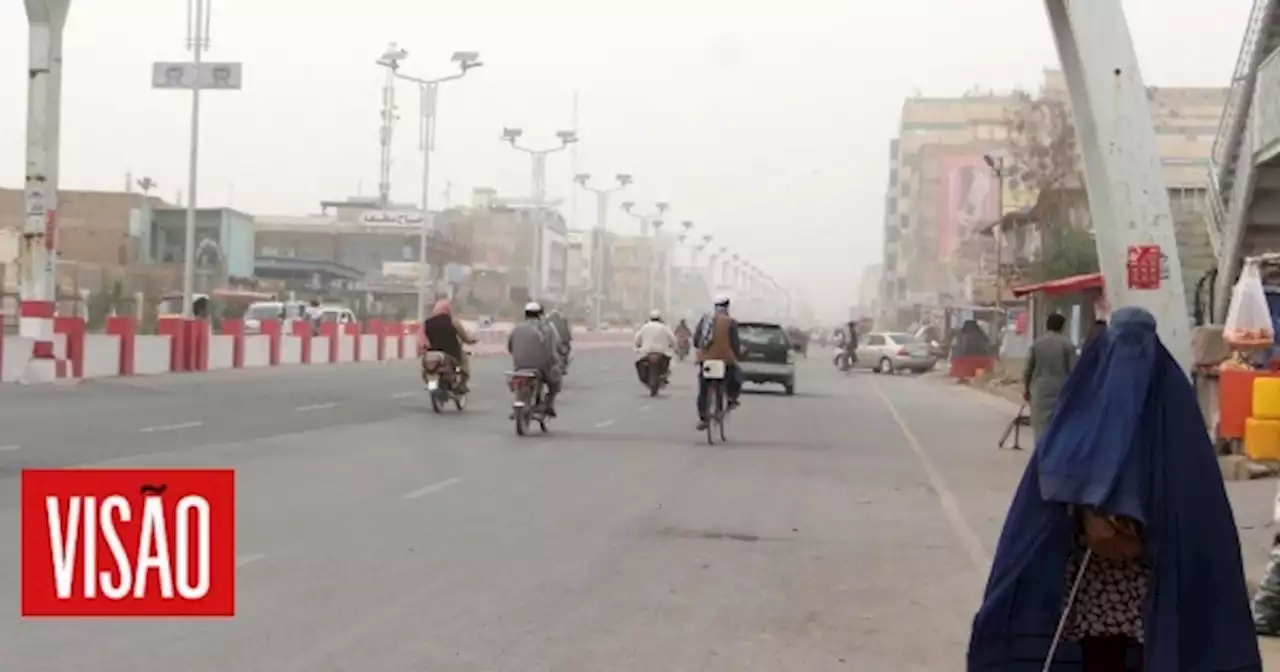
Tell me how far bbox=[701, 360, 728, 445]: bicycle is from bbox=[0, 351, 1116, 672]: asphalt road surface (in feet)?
1.61

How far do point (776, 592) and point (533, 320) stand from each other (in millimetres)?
11792

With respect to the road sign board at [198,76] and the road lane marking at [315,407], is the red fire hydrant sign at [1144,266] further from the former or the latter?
the road sign board at [198,76]

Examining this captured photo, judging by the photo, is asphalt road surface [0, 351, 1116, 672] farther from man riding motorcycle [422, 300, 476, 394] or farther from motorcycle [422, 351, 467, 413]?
man riding motorcycle [422, 300, 476, 394]

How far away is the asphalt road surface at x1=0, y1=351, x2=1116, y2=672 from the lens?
290 inches

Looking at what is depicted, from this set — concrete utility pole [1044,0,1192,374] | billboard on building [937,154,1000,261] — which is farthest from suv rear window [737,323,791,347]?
billboard on building [937,154,1000,261]

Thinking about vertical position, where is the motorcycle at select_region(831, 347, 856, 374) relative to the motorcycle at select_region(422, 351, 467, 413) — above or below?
below

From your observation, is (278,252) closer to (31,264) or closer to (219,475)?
(31,264)

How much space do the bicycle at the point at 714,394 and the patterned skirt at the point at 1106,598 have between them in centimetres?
1498

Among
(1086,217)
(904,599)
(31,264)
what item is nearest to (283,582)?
(904,599)

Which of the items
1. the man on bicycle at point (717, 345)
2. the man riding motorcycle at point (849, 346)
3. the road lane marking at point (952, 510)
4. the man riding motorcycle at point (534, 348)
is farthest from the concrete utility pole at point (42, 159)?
the man riding motorcycle at point (849, 346)

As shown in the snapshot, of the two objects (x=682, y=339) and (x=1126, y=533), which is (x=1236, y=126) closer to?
(x=1126, y=533)

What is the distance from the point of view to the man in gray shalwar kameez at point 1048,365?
1689 centimetres

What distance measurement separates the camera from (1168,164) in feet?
285

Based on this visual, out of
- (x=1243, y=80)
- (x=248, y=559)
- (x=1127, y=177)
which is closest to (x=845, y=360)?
(x=1243, y=80)
